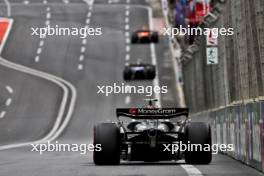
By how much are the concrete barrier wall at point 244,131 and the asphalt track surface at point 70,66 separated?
63 centimetres

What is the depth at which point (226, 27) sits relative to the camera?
25359 mm

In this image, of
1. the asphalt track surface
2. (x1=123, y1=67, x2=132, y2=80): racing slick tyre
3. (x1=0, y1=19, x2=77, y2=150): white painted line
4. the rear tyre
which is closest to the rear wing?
the asphalt track surface

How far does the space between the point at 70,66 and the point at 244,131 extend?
157ft

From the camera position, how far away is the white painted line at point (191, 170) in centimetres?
1744

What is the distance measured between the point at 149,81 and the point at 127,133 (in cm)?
4222

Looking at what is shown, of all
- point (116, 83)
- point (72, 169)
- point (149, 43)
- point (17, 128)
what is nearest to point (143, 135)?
point (72, 169)

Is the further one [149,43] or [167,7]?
[167,7]

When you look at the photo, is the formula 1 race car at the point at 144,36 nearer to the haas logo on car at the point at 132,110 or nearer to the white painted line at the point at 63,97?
the white painted line at the point at 63,97

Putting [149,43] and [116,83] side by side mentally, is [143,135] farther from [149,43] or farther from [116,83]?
[149,43]

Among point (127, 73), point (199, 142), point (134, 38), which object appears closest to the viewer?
point (199, 142)

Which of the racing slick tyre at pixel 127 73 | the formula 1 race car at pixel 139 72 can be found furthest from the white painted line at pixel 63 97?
the formula 1 race car at pixel 139 72

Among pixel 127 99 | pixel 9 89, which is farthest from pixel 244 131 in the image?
pixel 9 89

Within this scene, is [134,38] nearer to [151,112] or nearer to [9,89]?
[9,89]

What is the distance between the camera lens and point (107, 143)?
68.1 ft
